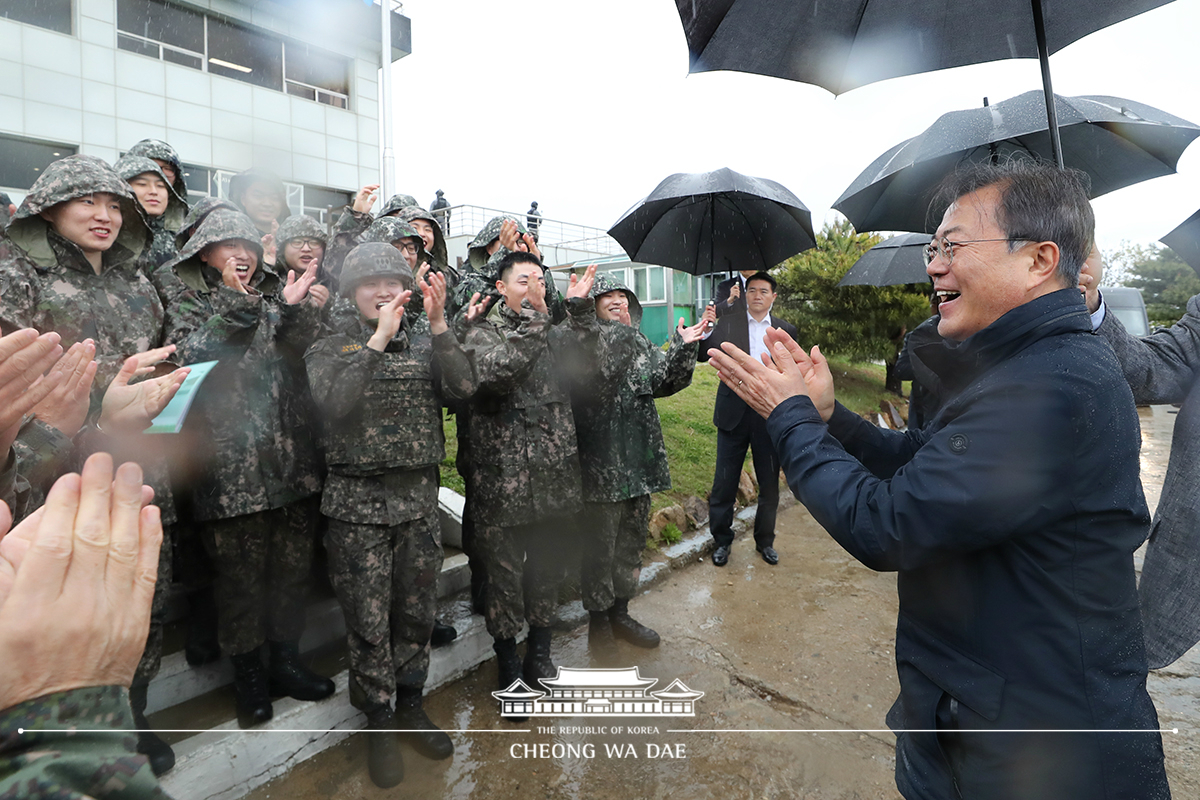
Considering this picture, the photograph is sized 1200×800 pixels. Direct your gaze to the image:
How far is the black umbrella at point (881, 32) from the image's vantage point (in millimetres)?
2023

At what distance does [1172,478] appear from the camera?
2207mm

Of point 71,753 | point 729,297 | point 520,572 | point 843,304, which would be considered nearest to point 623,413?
point 520,572

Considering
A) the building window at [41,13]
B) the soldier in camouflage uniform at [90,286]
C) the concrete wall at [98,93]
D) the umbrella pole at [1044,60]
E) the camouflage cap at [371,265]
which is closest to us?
the umbrella pole at [1044,60]

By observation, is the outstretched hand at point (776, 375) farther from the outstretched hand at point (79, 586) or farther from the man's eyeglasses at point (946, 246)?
the outstretched hand at point (79, 586)

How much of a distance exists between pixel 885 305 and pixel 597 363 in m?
8.12

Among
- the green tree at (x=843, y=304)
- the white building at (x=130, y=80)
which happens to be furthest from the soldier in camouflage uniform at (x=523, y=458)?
the green tree at (x=843, y=304)

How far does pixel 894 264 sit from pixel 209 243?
5826mm

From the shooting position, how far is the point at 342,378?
2.50 meters

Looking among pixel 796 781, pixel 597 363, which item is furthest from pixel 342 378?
pixel 796 781

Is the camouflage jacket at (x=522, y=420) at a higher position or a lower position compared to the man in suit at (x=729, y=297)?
lower

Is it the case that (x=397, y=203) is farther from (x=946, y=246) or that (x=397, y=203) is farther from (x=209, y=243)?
(x=946, y=246)

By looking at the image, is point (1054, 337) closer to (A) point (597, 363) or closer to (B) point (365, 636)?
(A) point (597, 363)

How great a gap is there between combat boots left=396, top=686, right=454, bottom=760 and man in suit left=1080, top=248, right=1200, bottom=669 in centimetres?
282

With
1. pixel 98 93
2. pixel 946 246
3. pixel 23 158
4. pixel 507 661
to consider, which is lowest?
pixel 507 661
